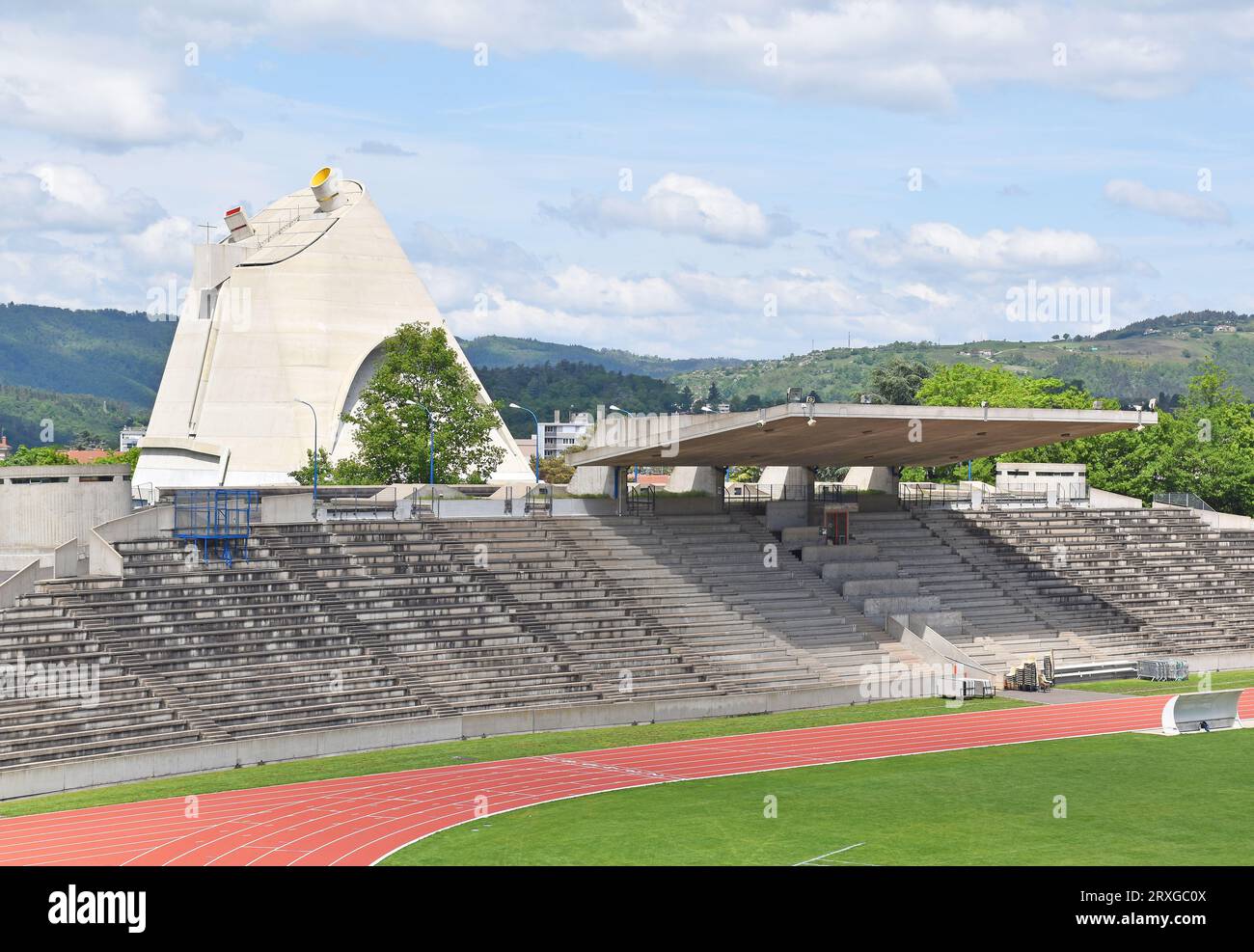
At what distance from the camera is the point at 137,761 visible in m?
27.0

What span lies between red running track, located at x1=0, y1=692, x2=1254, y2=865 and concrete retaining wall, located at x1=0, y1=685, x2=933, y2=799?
200 centimetres

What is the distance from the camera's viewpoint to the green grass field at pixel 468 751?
25.5 metres

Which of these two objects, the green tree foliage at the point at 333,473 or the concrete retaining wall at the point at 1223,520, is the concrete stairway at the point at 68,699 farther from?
the concrete retaining wall at the point at 1223,520

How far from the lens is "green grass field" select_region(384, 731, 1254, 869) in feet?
67.5

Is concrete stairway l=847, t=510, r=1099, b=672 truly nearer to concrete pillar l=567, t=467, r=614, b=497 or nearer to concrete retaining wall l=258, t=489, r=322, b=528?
concrete pillar l=567, t=467, r=614, b=497

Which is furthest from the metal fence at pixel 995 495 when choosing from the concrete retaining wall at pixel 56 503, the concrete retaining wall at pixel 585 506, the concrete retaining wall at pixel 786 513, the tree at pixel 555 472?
the tree at pixel 555 472

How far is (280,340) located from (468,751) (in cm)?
4870

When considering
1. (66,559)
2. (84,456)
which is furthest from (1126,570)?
(84,456)

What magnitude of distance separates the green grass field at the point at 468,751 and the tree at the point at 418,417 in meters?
24.3

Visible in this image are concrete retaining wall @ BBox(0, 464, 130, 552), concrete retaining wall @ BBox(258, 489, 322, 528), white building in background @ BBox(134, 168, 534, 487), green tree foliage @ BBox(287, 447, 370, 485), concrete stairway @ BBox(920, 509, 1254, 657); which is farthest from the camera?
white building in background @ BBox(134, 168, 534, 487)

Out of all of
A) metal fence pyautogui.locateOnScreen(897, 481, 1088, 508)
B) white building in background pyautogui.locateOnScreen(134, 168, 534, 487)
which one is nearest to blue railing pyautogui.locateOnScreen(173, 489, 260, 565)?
metal fence pyautogui.locateOnScreen(897, 481, 1088, 508)
